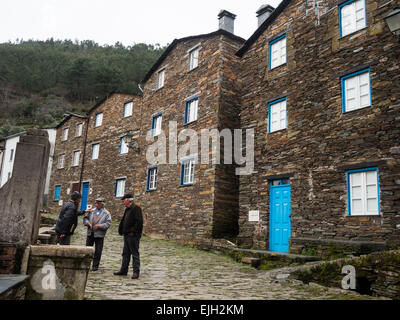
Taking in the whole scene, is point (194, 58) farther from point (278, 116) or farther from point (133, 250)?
point (133, 250)

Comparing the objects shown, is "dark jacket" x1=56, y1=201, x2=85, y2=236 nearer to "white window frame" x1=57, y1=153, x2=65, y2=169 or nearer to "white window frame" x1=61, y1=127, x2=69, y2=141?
"white window frame" x1=57, y1=153, x2=65, y2=169

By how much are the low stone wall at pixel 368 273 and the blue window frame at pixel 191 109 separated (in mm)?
9259

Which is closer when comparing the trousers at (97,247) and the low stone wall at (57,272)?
the low stone wall at (57,272)

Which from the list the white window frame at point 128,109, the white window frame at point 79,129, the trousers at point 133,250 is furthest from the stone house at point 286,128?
the white window frame at point 79,129

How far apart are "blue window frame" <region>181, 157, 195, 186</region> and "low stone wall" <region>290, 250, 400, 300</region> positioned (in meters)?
7.76

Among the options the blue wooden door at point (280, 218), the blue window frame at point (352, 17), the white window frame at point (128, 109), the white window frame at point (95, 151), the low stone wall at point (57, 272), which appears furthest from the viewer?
the white window frame at point (95, 151)

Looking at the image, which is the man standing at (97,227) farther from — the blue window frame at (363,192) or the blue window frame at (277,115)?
the blue window frame at (277,115)

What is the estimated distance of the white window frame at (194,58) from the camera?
615 inches

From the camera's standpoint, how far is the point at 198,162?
45.6ft

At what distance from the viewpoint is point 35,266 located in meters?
4.18

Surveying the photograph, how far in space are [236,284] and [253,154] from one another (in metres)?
6.29

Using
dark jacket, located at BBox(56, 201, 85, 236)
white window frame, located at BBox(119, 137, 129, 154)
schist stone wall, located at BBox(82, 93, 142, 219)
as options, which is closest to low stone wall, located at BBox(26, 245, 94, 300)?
dark jacket, located at BBox(56, 201, 85, 236)

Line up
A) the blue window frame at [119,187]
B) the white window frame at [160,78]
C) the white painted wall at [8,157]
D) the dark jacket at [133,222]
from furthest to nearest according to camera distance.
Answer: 1. the white painted wall at [8,157]
2. the blue window frame at [119,187]
3. the white window frame at [160,78]
4. the dark jacket at [133,222]
